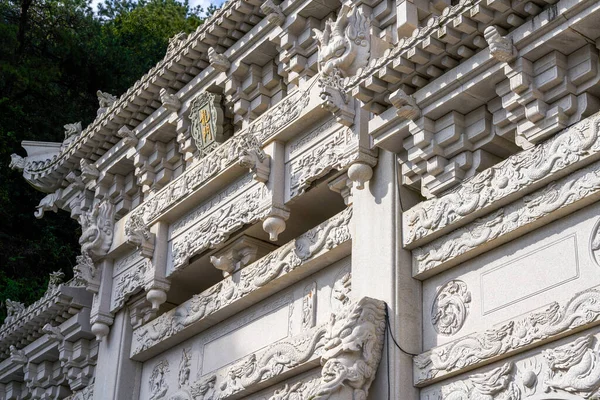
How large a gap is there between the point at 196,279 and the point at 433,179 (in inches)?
158

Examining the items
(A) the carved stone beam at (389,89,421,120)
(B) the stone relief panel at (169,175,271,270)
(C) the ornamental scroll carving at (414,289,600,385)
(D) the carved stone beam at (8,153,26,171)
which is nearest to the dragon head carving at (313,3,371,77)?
(A) the carved stone beam at (389,89,421,120)

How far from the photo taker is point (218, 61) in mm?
11250

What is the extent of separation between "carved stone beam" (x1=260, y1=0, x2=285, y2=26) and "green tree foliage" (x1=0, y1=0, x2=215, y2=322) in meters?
9.14

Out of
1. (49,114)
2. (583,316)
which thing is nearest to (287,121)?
(583,316)

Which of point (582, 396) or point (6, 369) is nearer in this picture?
point (582, 396)

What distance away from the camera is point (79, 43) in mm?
21922

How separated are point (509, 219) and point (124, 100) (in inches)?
231

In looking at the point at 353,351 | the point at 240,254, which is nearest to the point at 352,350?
the point at 353,351

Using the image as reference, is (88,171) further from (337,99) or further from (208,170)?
(337,99)

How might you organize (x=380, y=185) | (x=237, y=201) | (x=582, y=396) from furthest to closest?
(x=237, y=201) < (x=380, y=185) < (x=582, y=396)

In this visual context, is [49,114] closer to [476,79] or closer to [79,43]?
[79,43]

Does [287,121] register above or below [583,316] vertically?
above

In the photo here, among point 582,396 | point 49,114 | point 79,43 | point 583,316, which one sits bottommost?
point 582,396

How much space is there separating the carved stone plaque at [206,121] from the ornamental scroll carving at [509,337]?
3970mm
